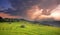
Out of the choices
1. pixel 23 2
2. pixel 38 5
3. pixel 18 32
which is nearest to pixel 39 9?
pixel 38 5

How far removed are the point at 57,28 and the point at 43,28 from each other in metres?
0.28

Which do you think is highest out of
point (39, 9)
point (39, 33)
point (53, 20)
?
point (39, 9)

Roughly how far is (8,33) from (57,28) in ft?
3.15

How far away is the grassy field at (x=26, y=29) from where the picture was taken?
3509 mm

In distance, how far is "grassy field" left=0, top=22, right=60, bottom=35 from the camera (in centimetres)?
351

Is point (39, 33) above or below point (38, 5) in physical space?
below

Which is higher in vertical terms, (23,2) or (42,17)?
(23,2)

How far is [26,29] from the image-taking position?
11.6ft

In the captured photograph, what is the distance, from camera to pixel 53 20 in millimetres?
3609

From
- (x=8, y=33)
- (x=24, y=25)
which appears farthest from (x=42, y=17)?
(x=8, y=33)

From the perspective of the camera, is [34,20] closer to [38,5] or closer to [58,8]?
[38,5]

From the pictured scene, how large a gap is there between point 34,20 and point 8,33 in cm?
57

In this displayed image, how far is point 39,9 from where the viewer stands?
3654mm

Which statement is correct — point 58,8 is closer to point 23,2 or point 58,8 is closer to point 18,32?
point 23,2
